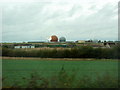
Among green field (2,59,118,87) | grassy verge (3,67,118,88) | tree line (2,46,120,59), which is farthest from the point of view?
tree line (2,46,120,59)

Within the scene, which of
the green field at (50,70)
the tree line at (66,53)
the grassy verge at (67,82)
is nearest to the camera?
the grassy verge at (67,82)

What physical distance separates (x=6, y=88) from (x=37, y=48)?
21.2ft

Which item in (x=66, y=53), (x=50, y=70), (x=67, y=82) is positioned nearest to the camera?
(x=67, y=82)

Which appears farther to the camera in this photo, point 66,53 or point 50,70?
point 66,53

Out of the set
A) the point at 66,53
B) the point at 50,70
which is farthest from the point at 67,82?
the point at 66,53

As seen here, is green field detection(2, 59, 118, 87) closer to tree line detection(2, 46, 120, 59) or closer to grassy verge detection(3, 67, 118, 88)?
grassy verge detection(3, 67, 118, 88)

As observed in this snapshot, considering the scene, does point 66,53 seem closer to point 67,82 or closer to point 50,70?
point 50,70

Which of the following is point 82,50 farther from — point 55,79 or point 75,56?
point 55,79

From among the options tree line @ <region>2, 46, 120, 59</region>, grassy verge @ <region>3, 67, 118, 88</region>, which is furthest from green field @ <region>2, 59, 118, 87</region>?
tree line @ <region>2, 46, 120, 59</region>

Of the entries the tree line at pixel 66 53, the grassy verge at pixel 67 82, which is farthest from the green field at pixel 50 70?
the tree line at pixel 66 53

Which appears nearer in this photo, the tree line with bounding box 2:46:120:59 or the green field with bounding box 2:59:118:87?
the green field with bounding box 2:59:118:87

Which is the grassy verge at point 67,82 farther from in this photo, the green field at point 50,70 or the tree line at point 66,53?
the tree line at point 66,53

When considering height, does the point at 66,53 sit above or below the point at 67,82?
above

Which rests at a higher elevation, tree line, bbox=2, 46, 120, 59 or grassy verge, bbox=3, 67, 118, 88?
tree line, bbox=2, 46, 120, 59
